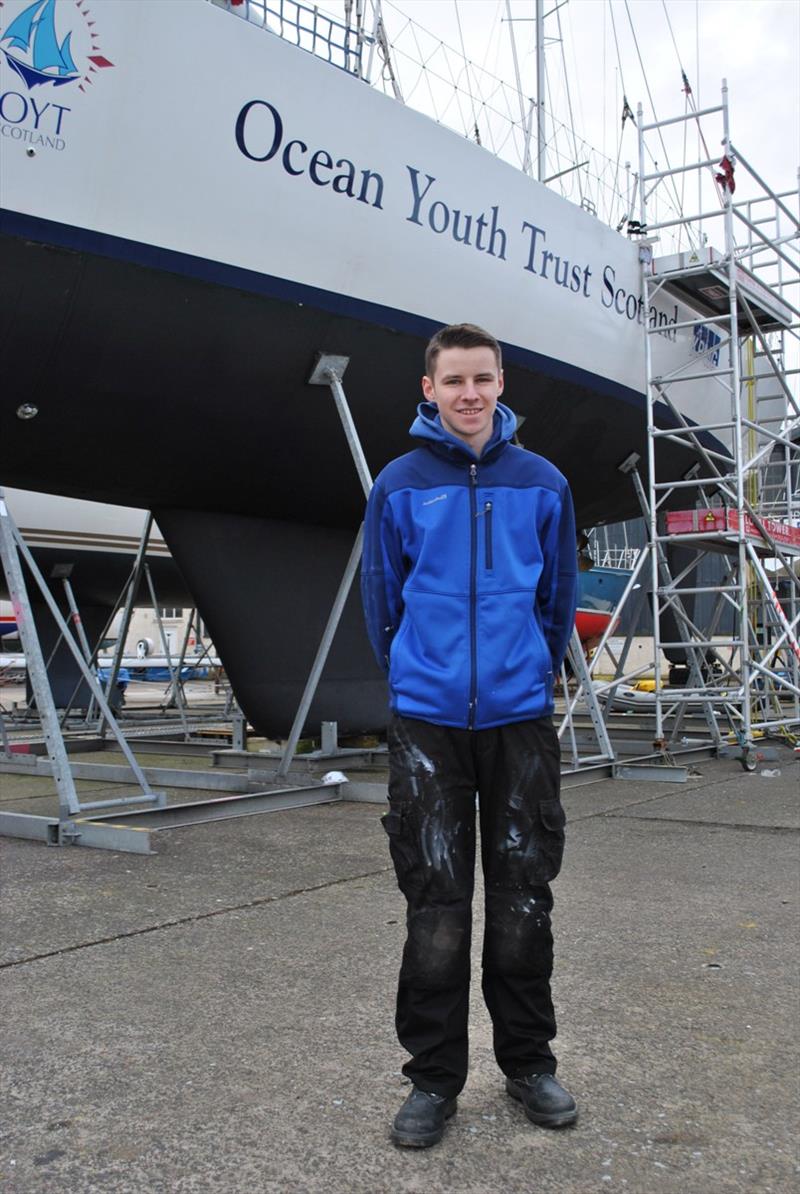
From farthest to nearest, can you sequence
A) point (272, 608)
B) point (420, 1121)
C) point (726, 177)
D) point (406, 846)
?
point (726, 177), point (272, 608), point (406, 846), point (420, 1121)

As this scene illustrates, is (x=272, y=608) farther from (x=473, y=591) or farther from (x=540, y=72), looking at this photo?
(x=540, y=72)

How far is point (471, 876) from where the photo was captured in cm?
215

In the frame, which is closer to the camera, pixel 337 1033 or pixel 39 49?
pixel 337 1033

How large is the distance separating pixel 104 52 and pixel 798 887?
472cm

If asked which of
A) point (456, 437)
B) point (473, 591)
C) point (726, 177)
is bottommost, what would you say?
point (473, 591)

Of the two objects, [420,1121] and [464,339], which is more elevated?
[464,339]

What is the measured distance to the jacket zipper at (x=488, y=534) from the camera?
215cm

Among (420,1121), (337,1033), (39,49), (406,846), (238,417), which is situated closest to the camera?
(420,1121)

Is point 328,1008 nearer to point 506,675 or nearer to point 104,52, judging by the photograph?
point 506,675

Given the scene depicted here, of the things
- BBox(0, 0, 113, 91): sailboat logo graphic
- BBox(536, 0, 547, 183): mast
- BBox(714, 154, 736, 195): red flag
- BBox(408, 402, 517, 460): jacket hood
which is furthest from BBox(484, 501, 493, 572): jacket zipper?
BBox(536, 0, 547, 183): mast

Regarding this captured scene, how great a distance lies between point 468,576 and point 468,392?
401 mm

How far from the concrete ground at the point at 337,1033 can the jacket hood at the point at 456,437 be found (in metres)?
1.35

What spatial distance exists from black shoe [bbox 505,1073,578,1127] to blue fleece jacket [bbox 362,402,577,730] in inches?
28.0

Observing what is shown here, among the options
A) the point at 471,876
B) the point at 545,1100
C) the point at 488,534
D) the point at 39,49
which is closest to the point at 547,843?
the point at 471,876
